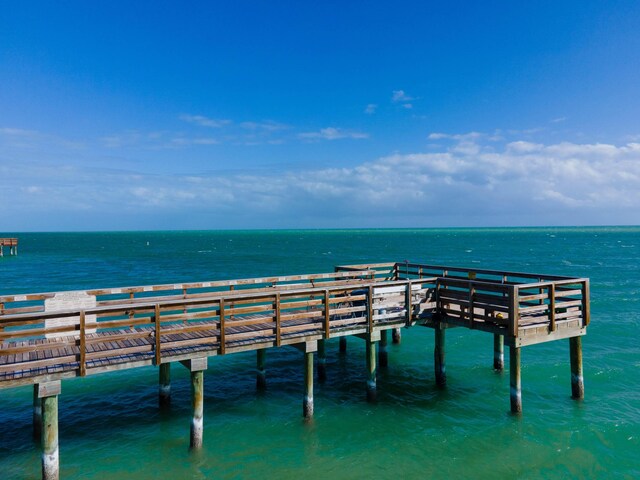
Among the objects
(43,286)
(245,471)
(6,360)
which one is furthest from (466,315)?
(43,286)

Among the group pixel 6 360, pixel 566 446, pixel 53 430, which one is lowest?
pixel 566 446

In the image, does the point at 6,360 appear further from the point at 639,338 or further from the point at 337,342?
the point at 639,338

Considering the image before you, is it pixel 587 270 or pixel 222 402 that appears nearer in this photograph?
pixel 222 402

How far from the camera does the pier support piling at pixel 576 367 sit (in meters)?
13.4

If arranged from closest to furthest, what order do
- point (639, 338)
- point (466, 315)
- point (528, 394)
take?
point (466, 315)
point (528, 394)
point (639, 338)

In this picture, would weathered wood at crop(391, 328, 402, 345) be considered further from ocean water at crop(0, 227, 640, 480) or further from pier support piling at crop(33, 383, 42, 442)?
pier support piling at crop(33, 383, 42, 442)

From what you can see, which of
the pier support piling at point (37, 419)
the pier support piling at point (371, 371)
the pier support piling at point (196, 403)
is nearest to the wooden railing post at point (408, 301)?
the pier support piling at point (371, 371)

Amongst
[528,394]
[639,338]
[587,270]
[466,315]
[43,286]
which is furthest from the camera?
[587,270]

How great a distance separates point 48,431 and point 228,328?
16.3 ft

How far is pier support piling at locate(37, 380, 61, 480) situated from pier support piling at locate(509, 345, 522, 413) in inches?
445

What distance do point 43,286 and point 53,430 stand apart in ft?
114

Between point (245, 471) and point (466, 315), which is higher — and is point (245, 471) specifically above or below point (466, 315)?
below

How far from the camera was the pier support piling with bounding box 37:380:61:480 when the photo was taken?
9.08 metres

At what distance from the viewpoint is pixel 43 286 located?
127 ft
